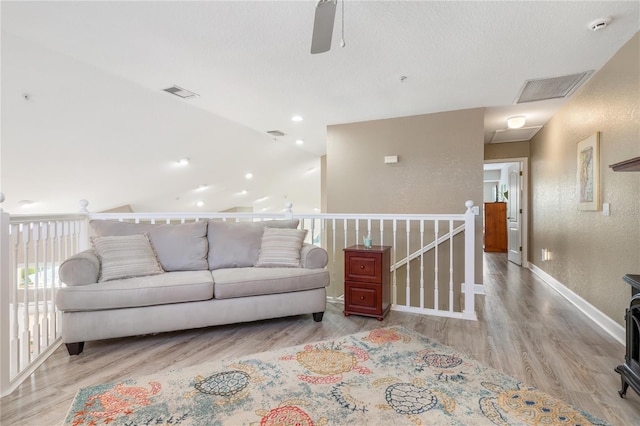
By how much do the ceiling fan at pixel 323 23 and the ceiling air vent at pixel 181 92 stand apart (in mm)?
2524

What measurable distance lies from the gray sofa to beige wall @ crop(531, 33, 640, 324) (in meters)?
2.55

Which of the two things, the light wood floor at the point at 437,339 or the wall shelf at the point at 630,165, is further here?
the light wood floor at the point at 437,339

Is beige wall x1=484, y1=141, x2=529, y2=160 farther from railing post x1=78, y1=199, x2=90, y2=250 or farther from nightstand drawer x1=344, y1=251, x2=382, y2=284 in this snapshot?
railing post x1=78, y1=199, x2=90, y2=250

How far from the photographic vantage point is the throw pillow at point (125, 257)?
106 inches

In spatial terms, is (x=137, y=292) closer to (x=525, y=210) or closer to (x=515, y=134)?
(x=515, y=134)

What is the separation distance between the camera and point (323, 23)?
176 cm

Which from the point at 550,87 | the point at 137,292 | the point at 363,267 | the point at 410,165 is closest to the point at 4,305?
the point at 137,292

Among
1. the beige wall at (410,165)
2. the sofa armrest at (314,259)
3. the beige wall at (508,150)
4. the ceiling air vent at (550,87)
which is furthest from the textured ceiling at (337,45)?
the beige wall at (508,150)

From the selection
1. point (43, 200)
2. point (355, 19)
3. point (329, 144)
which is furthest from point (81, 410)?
point (43, 200)

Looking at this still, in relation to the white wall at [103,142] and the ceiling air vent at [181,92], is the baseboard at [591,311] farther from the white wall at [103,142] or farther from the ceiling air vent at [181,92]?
the white wall at [103,142]

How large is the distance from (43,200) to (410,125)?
6.17m

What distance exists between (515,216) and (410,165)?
3.39 meters

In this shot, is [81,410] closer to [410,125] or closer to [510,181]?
[410,125]

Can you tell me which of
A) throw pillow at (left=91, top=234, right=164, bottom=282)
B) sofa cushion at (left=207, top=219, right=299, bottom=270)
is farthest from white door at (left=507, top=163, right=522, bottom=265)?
throw pillow at (left=91, top=234, right=164, bottom=282)
